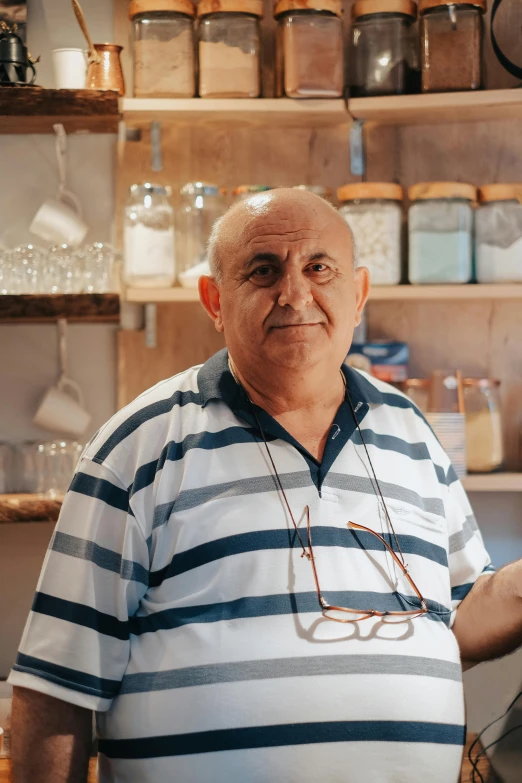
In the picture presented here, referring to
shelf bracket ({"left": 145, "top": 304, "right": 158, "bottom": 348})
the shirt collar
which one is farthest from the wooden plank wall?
the shirt collar

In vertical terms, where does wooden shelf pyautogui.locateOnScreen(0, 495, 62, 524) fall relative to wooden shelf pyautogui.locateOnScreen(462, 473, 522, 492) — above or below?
below

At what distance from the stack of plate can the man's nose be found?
A: 0.69m

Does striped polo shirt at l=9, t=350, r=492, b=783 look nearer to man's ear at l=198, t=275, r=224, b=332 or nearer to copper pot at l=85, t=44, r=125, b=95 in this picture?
man's ear at l=198, t=275, r=224, b=332

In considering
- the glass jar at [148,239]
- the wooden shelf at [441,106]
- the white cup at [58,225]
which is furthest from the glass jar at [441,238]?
the white cup at [58,225]

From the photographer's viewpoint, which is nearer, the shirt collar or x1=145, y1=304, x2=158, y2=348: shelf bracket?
the shirt collar

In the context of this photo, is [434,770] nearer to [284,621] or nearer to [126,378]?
[284,621]

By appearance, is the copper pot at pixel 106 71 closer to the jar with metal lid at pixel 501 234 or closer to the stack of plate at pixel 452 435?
the jar with metal lid at pixel 501 234

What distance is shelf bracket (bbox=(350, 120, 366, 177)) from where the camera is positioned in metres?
2.04

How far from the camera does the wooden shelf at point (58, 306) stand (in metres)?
1.85

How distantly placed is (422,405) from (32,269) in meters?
0.91

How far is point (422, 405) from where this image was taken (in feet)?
6.66

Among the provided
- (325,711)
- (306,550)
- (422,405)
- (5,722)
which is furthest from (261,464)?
(5,722)

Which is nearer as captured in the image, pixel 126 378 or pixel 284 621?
pixel 284 621

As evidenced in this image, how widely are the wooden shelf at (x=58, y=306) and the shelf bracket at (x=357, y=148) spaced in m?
0.65
